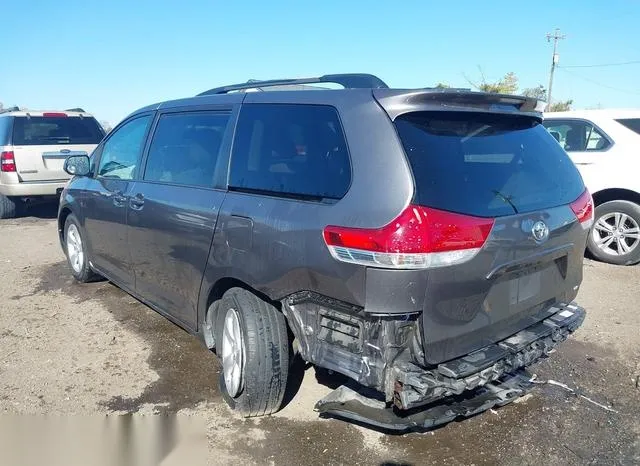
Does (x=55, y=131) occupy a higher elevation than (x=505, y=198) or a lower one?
higher

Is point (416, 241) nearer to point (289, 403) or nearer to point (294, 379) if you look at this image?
point (289, 403)

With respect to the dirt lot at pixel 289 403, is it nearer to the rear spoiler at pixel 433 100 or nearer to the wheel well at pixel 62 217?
the wheel well at pixel 62 217

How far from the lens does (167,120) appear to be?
4.00 metres

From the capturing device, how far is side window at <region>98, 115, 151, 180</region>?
430cm

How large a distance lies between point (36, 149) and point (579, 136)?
26.9 feet

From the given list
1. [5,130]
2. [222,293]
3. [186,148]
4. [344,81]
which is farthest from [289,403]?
[5,130]

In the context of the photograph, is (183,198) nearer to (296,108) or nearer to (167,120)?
(167,120)

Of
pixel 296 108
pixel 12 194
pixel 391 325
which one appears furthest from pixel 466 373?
pixel 12 194

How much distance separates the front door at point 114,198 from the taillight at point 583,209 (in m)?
3.13

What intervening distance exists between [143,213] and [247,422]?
5.69ft

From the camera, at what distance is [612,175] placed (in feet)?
21.4

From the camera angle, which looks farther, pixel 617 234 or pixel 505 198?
pixel 617 234

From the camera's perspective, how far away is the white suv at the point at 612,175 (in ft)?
21.1

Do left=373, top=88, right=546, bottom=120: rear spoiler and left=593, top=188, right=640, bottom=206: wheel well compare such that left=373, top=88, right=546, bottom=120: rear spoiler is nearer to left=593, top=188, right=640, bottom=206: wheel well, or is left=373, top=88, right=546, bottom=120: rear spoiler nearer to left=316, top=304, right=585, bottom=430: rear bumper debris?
left=316, top=304, right=585, bottom=430: rear bumper debris
